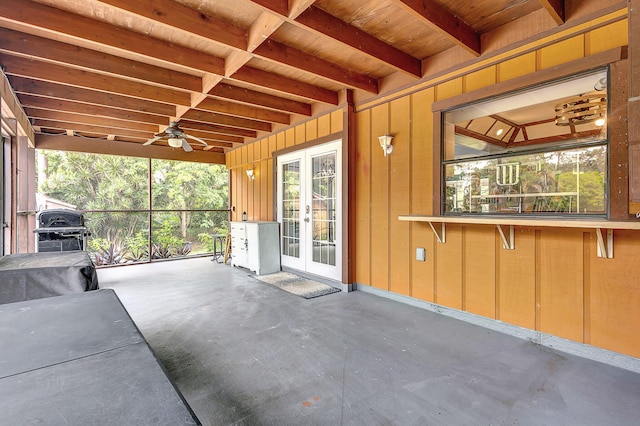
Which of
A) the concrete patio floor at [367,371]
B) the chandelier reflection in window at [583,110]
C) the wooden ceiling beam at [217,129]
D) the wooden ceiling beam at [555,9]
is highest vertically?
the wooden ceiling beam at [217,129]

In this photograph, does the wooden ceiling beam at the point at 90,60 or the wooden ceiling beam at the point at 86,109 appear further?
the wooden ceiling beam at the point at 86,109

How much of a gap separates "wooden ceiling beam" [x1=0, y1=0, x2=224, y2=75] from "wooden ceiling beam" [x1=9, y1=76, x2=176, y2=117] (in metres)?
1.35

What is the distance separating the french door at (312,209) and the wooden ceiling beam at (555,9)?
9.15 feet

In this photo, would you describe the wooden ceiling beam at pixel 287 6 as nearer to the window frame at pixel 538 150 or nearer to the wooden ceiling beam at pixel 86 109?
the window frame at pixel 538 150

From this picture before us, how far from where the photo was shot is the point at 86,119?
5277 mm

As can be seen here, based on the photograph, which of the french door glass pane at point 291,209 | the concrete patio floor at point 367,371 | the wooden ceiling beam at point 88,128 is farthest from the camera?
the french door glass pane at point 291,209

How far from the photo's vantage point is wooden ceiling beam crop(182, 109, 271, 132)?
521 cm

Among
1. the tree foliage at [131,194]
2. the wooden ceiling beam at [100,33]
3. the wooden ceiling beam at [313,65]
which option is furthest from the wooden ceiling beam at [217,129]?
the tree foliage at [131,194]

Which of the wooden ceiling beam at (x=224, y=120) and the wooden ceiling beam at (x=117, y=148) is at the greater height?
the wooden ceiling beam at (x=224, y=120)

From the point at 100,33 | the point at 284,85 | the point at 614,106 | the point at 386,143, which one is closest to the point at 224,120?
the point at 284,85

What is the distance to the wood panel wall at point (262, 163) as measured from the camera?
16.5 ft

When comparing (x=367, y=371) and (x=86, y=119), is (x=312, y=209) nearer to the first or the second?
(x=367, y=371)

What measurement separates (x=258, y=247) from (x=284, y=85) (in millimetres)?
2981

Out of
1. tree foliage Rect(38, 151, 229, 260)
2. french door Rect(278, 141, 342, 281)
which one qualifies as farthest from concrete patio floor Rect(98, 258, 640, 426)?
tree foliage Rect(38, 151, 229, 260)
